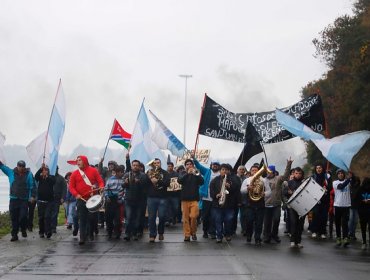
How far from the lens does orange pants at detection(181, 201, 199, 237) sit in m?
15.0

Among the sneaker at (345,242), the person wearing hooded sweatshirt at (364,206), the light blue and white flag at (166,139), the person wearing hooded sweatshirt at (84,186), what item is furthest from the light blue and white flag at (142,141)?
the person wearing hooded sweatshirt at (364,206)

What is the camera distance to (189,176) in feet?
49.5

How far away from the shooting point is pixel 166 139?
70.0ft

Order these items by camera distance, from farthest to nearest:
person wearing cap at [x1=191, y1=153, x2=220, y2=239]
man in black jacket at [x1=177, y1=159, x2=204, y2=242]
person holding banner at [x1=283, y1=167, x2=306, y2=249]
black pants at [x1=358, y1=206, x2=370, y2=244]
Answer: person wearing cap at [x1=191, y1=153, x2=220, y2=239]
man in black jacket at [x1=177, y1=159, x2=204, y2=242]
black pants at [x1=358, y1=206, x2=370, y2=244]
person holding banner at [x1=283, y1=167, x2=306, y2=249]

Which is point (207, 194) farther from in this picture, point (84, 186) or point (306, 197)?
point (84, 186)

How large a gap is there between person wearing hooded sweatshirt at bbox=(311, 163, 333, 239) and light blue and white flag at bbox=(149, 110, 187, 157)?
569 centimetres

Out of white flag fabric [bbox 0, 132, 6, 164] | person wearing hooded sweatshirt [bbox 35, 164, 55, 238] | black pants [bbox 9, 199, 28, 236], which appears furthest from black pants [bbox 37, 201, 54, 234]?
white flag fabric [bbox 0, 132, 6, 164]

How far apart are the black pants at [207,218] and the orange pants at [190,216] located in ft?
3.24

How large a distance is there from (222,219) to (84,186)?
3072 millimetres

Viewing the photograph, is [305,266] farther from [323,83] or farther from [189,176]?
[323,83]

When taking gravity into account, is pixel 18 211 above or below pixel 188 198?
below

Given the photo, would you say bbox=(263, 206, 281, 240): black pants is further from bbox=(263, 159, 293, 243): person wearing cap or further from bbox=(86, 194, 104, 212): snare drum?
bbox=(86, 194, 104, 212): snare drum

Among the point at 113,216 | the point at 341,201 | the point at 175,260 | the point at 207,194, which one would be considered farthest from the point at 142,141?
the point at 175,260

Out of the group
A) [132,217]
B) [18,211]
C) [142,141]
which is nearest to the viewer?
[18,211]
